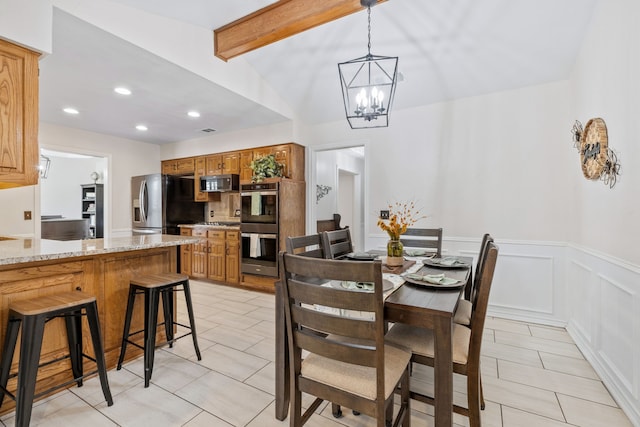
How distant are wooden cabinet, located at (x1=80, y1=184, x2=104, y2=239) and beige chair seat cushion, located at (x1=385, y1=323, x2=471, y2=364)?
732 centimetres

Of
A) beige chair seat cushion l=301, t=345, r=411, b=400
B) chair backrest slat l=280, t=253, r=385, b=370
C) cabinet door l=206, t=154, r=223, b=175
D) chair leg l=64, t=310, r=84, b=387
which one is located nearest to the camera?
chair backrest slat l=280, t=253, r=385, b=370

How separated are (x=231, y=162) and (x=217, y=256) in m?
1.58

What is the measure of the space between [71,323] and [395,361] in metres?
2.14

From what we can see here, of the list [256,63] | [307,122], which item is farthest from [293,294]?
[307,122]

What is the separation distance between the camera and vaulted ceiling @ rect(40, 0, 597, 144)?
260 centimetres

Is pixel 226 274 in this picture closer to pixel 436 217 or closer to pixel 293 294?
pixel 436 217

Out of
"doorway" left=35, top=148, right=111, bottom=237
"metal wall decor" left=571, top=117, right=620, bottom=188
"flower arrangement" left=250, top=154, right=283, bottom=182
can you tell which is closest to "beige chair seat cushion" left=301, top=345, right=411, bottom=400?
"metal wall decor" left=571, top=117, right=620, bottom=188

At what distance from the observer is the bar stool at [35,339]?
62.1 inches

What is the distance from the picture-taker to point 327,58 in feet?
11.4

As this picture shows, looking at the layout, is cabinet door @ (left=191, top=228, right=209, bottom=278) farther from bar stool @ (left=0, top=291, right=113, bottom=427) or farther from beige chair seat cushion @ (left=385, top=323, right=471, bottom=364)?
beige chair seat cushion @ (left=385, top=323, right=471, bottom=364)

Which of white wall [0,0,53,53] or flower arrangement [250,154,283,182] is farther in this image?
flower arrangement [250,154,283,182]

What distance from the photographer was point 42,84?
320 cm

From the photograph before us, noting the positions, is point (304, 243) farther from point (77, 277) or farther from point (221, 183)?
point (221, 183)

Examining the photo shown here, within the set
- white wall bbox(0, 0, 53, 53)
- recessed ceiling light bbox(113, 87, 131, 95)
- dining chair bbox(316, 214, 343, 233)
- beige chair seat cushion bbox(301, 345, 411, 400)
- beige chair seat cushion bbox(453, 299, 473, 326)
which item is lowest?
beige chair seat cushion bbox(301, 345, 411, 400)
